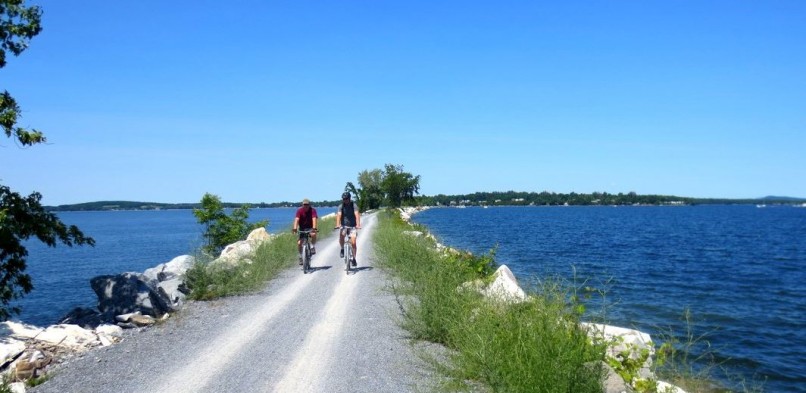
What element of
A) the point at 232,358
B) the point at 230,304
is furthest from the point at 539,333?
the point at 230,304

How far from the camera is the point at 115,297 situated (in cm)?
1256

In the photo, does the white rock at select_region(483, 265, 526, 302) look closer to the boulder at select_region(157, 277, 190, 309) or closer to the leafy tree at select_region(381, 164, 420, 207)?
the boulder at select_region(157, 277, 190, 309)

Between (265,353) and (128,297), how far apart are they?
19.8ft

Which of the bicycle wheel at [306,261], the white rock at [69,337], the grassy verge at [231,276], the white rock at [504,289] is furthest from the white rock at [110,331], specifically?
the white rock at [504,289]

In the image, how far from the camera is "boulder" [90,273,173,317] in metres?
11.4

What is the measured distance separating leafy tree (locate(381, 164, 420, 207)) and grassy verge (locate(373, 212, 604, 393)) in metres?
56.5

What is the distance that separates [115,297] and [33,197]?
280cm

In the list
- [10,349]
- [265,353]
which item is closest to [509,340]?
[265,353]

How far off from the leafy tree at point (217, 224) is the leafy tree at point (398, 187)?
3436cm

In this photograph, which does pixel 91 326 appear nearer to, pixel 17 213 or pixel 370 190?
pixel 17 213

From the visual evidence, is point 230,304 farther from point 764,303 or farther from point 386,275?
point 764,303

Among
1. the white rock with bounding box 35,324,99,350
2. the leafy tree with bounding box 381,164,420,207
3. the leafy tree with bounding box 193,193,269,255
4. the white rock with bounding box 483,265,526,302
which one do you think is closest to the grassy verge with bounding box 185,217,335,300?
the white rock with bounding box 35,324,99,350

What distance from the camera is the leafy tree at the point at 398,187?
66.5m

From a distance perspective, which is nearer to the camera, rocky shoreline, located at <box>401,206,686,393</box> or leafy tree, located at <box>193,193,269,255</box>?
rocky shoreline, located at <box>401,206,686,393</box>
